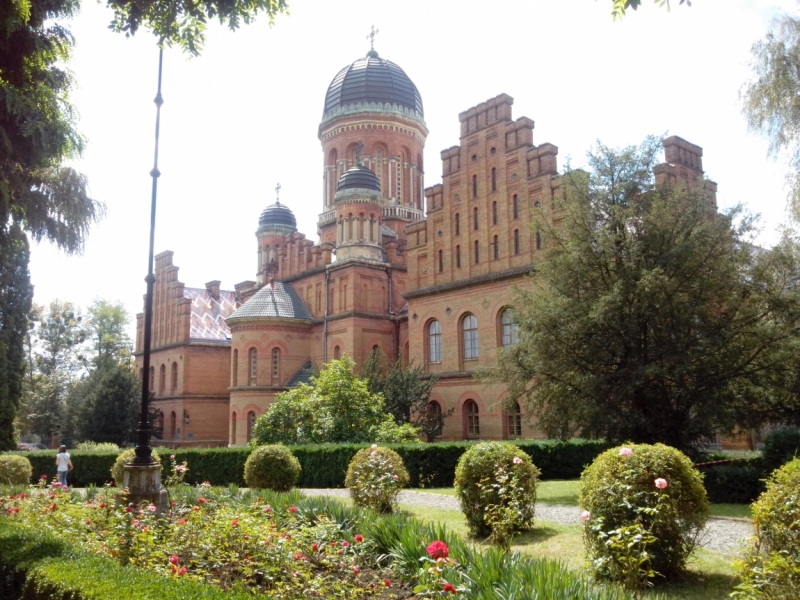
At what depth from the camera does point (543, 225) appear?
18156 mm

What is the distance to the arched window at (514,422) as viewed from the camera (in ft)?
88.9

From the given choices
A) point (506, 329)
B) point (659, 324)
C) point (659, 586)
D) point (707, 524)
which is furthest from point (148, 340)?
point (506, 329)

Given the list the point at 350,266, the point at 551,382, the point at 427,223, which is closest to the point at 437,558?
the point at 551,382

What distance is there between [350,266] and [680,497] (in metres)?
28.1

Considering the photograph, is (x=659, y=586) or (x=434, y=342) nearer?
(x=659, y=586)

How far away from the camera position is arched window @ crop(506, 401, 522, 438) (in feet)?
88.9

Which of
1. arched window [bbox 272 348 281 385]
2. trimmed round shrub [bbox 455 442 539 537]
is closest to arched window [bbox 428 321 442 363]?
arched window [bbox 272 348 281 385]

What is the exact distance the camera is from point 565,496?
52.5 feet

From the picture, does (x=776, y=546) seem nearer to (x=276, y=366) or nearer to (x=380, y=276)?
(x=380, y=276)

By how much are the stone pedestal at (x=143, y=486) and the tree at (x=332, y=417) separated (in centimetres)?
1377

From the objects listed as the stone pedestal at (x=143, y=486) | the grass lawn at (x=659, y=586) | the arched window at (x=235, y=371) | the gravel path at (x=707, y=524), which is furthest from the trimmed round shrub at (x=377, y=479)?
the arched window at (x=235, y=371)

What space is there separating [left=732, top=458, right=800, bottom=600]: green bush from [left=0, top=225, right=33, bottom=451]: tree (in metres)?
27.2

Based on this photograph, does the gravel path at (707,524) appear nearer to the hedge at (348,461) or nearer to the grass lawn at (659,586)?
the grass lawn at (659,586)

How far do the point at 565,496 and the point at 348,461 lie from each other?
273 inches
